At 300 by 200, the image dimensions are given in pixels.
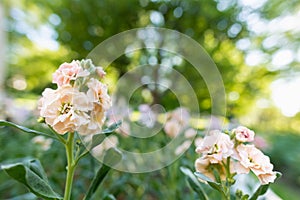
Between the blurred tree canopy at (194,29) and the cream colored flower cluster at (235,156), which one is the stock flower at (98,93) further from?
the blurred tree canopy at (194,29)

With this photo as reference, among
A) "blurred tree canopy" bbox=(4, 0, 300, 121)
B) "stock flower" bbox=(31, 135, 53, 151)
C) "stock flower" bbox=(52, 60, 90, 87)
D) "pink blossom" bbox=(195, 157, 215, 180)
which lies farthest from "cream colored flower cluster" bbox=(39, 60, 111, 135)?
"blurred tree canopy" bbox=(4, 0, 300, 121)

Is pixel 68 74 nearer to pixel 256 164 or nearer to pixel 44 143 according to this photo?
pixel 256 164

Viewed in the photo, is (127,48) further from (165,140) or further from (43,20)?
(165,140)

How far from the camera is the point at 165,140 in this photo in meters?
0.89

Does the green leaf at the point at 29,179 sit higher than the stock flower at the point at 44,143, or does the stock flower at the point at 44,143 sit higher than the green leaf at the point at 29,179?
the green leaf at the point at 29,179

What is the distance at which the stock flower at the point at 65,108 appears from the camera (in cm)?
32

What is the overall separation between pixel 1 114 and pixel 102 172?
3.07 feet

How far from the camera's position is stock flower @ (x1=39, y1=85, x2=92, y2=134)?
0.32 meters

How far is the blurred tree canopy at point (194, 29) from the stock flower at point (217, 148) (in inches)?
79.1

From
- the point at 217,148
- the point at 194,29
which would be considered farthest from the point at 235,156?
the point at 194,29

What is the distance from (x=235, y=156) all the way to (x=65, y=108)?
20 centimetres

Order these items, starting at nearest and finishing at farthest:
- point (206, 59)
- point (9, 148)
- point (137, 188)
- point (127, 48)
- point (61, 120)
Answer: point (61, 120)
point (137, 188)
point (9, 148)
point (206, 59)
point (127, 48)

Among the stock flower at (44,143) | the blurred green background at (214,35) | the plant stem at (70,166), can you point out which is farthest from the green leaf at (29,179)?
the blurred green background at (214,35)

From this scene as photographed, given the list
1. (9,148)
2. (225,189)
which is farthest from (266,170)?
(9,148)
